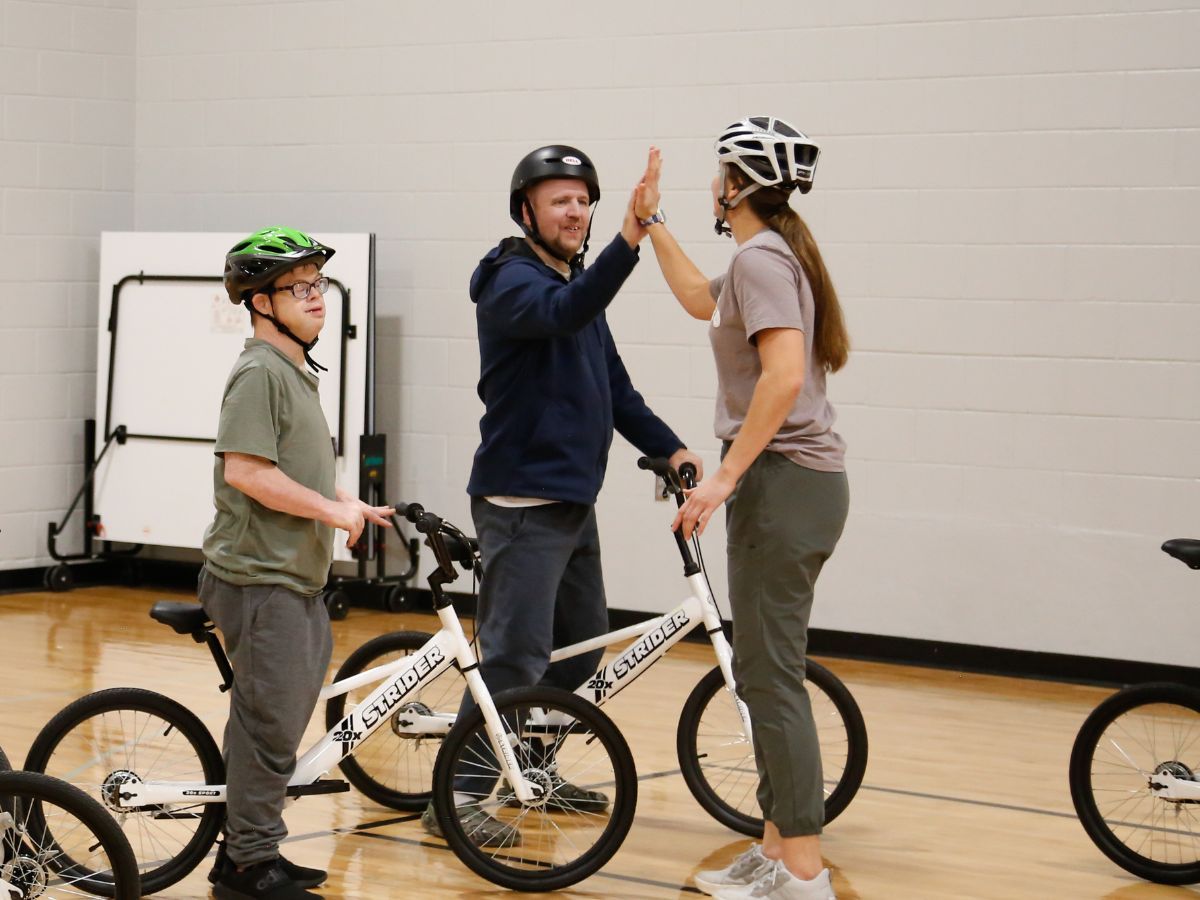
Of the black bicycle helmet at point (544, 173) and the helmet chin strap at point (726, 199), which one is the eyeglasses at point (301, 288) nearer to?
the black bicycle helmet at point (544, 173)

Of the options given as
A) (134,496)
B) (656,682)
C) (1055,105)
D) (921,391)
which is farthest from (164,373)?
(1055,105)

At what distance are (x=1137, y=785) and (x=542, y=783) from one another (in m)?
1.62

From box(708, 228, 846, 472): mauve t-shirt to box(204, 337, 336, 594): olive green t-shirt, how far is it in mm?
846

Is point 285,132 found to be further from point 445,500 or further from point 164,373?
point 445,500

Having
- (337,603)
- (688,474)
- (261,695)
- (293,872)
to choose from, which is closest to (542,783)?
(293,872)

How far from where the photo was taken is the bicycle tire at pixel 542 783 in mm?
3623

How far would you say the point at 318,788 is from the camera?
3557mm

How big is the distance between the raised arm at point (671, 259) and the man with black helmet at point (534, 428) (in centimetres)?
27

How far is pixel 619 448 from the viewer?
23.3 feet

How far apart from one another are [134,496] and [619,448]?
7.60ft

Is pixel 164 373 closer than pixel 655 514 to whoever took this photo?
No

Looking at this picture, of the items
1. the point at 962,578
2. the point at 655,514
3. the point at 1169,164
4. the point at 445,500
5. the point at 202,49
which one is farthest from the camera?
the point at 202,49

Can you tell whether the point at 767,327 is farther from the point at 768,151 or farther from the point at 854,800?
the point at 854,800

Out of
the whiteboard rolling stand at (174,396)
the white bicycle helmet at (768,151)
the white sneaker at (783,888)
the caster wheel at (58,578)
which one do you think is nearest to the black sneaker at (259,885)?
the white sneaker at (783,888)
